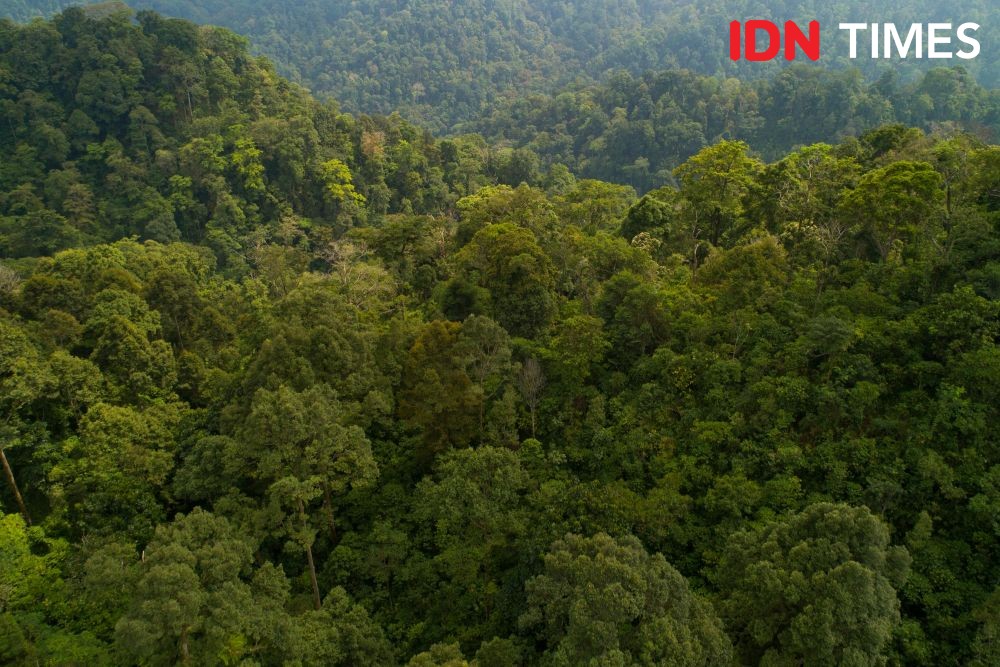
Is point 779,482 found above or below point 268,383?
below

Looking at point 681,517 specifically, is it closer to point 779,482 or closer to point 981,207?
point 779,482

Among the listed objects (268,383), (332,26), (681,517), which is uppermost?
(332,26)

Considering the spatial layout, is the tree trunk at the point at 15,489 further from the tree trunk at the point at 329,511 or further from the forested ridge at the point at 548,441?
the tree trunk at the point at 329,511

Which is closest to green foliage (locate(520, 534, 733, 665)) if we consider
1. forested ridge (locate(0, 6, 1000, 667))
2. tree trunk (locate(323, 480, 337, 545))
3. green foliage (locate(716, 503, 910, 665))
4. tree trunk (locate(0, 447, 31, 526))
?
forested ridge (locate(0, 6, 1000, 667))

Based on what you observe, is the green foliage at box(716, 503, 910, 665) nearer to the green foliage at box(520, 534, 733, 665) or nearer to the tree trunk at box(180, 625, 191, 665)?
the green foliage at box(520, 534, 733, 665)

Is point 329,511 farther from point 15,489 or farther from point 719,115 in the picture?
point 719,115

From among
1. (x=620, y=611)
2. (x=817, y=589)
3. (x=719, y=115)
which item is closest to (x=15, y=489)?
(x=620, y=611)

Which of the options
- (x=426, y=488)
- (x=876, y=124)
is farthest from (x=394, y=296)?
(x=876, y=124)
